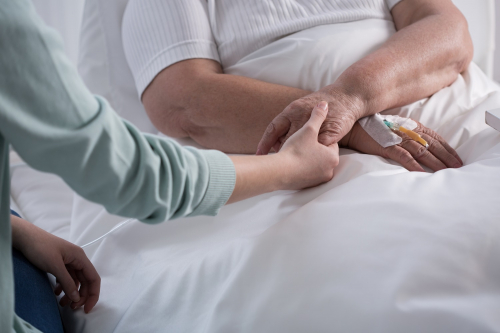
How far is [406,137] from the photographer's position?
968mm

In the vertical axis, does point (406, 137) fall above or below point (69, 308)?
above

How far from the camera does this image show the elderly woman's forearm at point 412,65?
101cm

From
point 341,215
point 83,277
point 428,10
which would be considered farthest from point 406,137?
point 83,277

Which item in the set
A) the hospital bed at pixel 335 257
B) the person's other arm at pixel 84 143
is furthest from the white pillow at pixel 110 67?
the person's other arm at pixel 84 143

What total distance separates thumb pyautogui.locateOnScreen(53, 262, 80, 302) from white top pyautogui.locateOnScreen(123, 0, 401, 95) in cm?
70

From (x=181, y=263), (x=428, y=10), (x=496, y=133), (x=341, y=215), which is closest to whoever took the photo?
(x=341, y=215)

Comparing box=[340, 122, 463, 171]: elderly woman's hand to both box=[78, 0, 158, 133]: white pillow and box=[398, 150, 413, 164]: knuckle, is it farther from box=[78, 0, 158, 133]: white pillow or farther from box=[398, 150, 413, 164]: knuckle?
box=[78, 0, 158, 133]: white pillow

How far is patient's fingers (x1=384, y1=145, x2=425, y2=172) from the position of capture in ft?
A: 3.06

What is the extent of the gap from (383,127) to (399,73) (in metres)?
0.17

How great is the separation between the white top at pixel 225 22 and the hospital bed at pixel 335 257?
0.41 m

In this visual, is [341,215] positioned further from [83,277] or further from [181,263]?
[83,277]

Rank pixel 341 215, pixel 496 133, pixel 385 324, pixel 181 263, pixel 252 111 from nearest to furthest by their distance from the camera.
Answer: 1. pixel 385 324
2. pixel 341 215
3. pixel 181 263
4. pixel 496 133
5. pixel 252 111

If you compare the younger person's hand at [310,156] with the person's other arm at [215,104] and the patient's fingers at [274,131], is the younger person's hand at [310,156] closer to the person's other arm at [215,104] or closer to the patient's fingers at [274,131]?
the patient's fingers at [274,131]

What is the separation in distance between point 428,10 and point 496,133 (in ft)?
1.67
